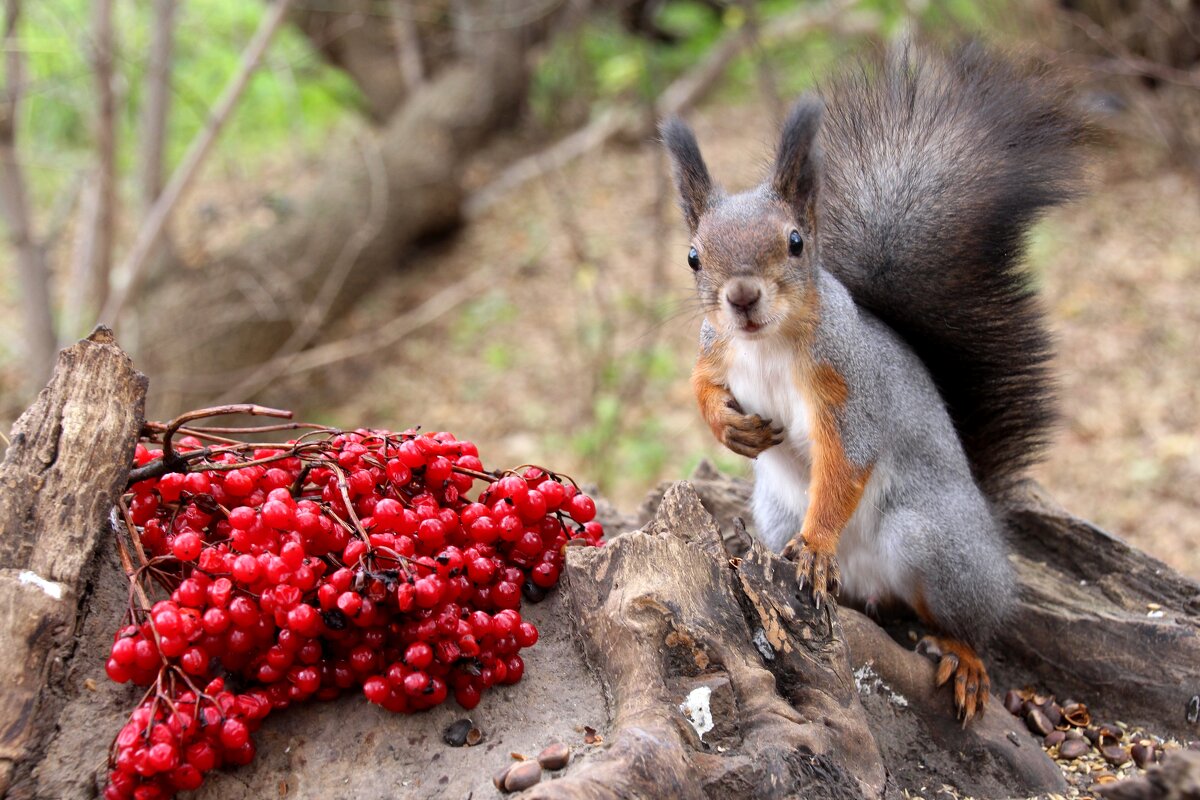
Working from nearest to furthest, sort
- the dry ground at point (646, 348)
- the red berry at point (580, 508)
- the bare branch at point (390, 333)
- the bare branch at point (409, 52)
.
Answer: the red berry at point (580, 508), the dry ground at point (646, 348), the bare branch at point (390, 333), the bare branch at point (409, 52)

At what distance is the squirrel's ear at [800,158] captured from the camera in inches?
71.9

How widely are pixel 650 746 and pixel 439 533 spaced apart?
421mm

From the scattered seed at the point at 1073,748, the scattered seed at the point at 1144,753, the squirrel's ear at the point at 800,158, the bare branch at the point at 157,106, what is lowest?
the scattered seed at the point at 1144,753

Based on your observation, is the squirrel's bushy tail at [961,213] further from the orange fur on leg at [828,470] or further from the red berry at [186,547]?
the red berry at [186,547]

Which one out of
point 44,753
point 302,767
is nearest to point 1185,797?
point 302,767

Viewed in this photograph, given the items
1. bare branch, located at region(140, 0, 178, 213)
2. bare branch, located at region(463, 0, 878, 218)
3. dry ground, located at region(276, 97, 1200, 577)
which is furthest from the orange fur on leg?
bare branch, located at region(463, 0, 878, 218)

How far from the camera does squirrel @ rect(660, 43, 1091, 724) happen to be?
6.17 ft

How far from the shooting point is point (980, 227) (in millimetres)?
2084

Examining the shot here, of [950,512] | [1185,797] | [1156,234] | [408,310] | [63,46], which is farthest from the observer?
Result: [408,310]

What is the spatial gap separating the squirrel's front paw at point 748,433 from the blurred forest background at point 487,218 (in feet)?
5.46

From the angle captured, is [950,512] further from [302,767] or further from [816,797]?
[302,767]

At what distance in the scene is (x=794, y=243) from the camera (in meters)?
1.85

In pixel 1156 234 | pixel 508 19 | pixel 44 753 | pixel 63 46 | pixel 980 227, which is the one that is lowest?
pixel 44 753

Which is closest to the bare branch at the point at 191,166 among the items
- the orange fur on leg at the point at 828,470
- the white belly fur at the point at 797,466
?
the white belly fur at the point at 797,466
